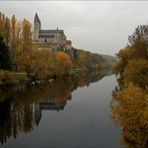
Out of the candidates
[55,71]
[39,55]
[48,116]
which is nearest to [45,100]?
[48,116]

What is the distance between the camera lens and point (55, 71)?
78562 millimetres

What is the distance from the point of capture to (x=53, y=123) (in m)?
28.5

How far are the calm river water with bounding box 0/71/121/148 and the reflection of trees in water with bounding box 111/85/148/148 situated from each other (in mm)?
2464

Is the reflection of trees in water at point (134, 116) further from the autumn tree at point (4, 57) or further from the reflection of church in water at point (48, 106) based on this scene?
the autumn tree at point (4, 57)

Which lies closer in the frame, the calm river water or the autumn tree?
the calm river water

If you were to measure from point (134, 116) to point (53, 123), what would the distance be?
11306mm

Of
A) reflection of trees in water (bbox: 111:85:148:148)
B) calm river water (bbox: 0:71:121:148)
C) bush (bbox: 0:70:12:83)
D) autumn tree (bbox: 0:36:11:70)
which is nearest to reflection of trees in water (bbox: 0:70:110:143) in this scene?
calm river water (bbox: 0:71:121:148)

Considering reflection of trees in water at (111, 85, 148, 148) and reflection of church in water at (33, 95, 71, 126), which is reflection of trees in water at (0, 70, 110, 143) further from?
reflection of trees in water at (111, 85, 148, 148)

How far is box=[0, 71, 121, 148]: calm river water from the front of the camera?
Answer: 2251 cm

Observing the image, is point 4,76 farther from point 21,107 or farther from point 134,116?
point 134,116

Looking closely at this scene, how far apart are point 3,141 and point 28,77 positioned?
37980 millimetres

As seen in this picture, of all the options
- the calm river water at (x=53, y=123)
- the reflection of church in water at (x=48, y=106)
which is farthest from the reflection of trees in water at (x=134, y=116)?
the reflection of church in water at (x=48, y=106)

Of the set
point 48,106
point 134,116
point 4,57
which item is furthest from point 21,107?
point 134,116

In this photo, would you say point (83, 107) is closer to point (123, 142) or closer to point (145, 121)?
point (123, 142)
